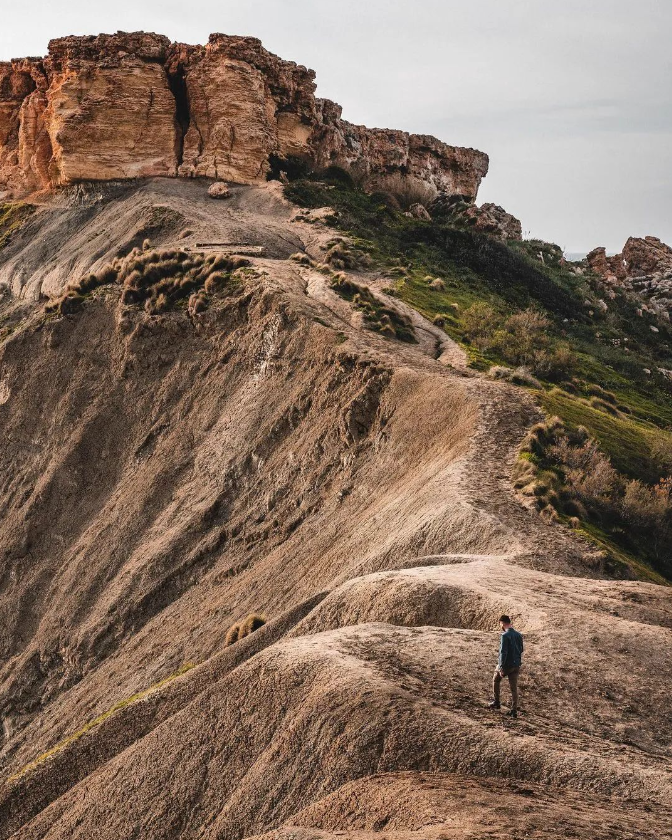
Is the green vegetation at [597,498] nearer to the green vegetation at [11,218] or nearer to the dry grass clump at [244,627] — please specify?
the dry grass clump at [244,627]

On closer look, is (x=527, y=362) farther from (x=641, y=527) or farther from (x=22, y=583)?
(x=22, y=583)

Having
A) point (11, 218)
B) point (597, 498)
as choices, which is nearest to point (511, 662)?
point (597, 498)

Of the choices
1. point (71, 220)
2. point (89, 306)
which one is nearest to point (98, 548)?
point (89, 306)

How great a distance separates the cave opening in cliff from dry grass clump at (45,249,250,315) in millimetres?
21005

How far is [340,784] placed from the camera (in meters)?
11.4

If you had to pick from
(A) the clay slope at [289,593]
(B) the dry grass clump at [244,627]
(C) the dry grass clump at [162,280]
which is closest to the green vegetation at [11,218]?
(A) the clay slope at [289,593]

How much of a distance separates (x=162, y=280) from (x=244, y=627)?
23391mm

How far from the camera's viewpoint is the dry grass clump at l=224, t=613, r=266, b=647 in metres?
21.1

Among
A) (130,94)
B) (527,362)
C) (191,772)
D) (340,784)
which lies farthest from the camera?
(130,94)

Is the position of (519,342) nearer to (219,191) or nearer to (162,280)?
(162,280)

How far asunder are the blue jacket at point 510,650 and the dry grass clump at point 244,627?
9899mm

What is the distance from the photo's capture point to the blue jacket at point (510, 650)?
38.9 ft

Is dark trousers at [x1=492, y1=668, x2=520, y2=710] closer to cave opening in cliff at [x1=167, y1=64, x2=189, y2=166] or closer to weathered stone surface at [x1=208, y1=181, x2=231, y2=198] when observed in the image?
weathered stone surface at [x1=208, y1=181, x2=231, y2=198]

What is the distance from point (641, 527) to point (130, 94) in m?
51.1
